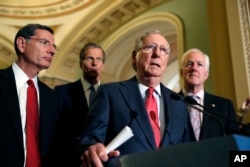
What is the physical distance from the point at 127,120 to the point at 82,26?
7.16m

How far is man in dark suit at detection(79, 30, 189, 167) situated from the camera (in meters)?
1.61

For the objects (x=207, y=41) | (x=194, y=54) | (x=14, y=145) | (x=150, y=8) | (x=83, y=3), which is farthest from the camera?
(x=83, y=3)

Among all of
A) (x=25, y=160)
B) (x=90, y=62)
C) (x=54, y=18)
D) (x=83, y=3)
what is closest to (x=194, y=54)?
(x=90, y=62)

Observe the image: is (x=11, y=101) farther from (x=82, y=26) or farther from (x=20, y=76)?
(x=82, y=26)

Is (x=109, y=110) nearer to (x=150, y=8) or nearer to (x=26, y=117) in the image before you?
(x=26, y=117)

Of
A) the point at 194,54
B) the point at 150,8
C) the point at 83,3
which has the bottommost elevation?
the point at 194,54

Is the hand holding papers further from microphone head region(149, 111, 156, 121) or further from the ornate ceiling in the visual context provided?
the ornate ceiling

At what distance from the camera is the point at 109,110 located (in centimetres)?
170

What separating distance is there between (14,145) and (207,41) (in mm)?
4502

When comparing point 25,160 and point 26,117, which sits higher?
point 26,117

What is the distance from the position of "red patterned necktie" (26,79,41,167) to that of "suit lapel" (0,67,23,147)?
59 millimetres

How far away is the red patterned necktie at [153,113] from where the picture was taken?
1.69 m

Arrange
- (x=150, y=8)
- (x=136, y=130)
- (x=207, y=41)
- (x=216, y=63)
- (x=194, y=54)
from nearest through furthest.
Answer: (x=136, y=130), (x=194, y=54), (x=216, y=63), (x=207, y=41), (x=150, y=8)

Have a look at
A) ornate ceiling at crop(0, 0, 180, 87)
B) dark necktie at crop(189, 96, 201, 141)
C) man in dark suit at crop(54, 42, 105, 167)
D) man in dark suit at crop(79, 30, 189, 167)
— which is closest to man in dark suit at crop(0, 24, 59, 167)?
man in dark suit at crop(54, 42, 105, 167)
